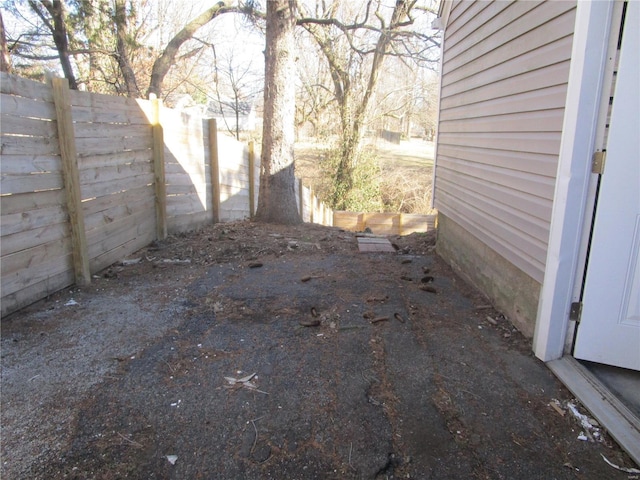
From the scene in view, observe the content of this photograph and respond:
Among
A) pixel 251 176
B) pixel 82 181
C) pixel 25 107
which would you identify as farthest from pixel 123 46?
pixel 25 107

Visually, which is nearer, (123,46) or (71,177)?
(71,177)

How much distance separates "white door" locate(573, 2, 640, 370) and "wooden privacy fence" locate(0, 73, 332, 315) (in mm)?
3780

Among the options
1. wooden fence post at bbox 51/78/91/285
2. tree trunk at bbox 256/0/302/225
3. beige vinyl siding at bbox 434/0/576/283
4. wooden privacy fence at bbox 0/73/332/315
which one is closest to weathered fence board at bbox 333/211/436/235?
tree trunk at bbox 256/0/302/225

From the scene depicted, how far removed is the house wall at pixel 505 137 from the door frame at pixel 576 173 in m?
0.13

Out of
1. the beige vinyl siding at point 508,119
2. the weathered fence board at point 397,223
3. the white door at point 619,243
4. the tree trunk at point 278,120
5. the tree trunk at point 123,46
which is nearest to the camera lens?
the white door at point 619,243

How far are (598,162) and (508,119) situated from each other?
108 cm

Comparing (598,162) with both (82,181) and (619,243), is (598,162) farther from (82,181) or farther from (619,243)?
(82,181)

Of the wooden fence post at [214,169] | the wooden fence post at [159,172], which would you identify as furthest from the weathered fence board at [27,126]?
the wooden fence post at [214,169]

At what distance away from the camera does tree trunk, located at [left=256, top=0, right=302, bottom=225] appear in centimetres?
662

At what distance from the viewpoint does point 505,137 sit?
331cm

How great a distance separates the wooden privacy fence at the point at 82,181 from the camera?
312 cm

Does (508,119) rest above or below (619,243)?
above

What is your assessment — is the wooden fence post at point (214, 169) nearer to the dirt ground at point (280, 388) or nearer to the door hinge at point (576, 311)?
the dirt ground at point (280, 388)

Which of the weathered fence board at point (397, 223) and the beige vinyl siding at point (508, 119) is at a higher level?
the beige vinyl siding at point (508, 119)
